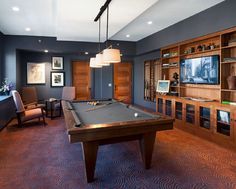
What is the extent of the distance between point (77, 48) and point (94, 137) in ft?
17.8

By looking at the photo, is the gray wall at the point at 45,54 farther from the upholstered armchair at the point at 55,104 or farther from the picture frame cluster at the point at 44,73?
the upholstered armchair at the point at 55,104

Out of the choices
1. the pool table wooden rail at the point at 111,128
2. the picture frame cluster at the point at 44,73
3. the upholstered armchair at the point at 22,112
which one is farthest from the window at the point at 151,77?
the pool table wooden rail at the point at 111,128

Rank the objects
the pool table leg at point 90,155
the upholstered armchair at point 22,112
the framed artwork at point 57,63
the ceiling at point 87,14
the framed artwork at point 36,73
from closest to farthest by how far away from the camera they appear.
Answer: the pool table leg at point 90,155 → the ceiling at point 87,14 → the upholstered armchair at point 22,112 → the framed artwork at point 36,73 → the framed artwork at point 57,63

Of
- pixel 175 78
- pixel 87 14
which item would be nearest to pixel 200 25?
pixel 175 78

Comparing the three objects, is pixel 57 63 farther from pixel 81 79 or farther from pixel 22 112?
pixel 22 112

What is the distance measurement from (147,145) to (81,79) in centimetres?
575

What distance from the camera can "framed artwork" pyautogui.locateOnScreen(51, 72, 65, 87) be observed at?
763 centimetres

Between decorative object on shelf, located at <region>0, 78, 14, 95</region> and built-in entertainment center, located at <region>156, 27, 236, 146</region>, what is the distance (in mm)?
4755

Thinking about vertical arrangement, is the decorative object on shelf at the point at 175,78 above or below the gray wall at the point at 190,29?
below

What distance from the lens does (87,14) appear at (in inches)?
152

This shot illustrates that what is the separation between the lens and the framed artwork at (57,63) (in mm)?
7621

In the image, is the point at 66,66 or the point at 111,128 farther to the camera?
the point at 66,66

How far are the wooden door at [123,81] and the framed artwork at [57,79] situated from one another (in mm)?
2262

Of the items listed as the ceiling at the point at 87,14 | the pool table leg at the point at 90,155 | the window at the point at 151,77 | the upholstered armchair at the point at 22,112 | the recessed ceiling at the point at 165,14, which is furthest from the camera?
the window at the point at 151,77
